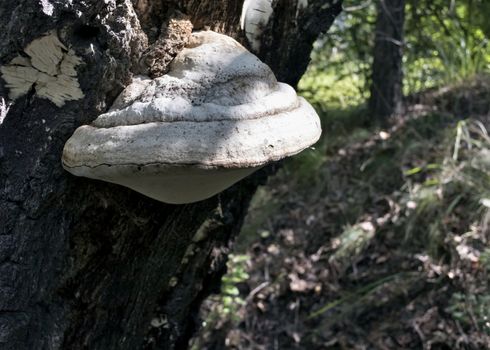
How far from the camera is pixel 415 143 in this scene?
5.69 m

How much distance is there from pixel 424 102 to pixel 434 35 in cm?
113

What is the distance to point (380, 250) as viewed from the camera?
473 cm

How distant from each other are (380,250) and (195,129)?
151 inches

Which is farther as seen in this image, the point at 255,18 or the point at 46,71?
the point at 255,18

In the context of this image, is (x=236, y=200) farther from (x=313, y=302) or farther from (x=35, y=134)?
(x=313, y=302)

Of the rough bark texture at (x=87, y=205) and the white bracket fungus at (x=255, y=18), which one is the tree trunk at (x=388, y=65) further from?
the white bracket fungus at (x=255, y=18)

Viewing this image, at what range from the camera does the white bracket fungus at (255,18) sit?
1.69m

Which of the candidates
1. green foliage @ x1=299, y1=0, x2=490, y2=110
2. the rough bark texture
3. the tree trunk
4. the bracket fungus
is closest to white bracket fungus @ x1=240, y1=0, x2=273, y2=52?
the rough bark texture

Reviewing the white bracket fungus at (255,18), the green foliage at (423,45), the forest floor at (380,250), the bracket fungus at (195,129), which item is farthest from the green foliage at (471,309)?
the green foliage at (423,45)

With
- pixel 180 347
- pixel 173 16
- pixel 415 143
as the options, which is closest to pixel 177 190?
pixel 173 16

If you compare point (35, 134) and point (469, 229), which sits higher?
point (35, 134)

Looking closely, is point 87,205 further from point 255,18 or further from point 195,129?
point 255,18

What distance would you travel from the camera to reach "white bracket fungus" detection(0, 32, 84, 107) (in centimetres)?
127

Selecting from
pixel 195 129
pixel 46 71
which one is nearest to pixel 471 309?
pixel 195 129
